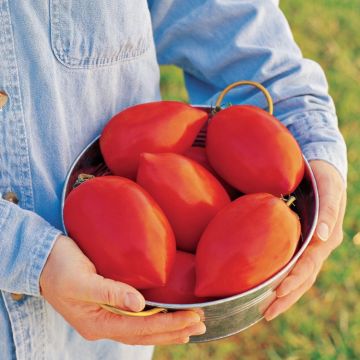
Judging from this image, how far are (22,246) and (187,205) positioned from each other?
238 millimetres

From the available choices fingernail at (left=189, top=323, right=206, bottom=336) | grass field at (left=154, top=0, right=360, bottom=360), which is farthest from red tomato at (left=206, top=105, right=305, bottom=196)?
grass field at (left=154, top=0, right=360, bottom=360)

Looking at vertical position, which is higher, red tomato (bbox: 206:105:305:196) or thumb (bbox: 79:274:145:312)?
red tomato (bbox: 206:105:305:196)

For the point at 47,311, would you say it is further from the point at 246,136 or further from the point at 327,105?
the point at 327,105

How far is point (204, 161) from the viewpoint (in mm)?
1004

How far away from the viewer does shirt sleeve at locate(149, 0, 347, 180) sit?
1.10 meters

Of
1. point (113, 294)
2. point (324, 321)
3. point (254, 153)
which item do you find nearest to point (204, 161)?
point (254, 153)

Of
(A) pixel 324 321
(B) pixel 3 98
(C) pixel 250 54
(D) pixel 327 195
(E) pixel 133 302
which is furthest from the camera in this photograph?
(A) pixel 324 321

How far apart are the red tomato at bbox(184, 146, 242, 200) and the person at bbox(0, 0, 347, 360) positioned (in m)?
0.14

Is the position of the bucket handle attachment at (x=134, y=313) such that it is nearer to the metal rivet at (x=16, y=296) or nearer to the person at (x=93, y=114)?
the person at (x=93, y=114)

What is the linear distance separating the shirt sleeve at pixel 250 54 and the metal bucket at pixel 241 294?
0.16 meters

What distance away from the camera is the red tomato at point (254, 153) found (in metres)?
0.91

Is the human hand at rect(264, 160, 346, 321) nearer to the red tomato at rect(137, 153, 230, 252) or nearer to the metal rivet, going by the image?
the red tomato at rect(137, 153, 230, 252)

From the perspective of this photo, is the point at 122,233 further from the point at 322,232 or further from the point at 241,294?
the point at 322,232

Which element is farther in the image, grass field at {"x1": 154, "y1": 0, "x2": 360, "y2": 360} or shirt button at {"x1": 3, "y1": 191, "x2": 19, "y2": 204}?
grass field at {"x1": 154, "y1": 0, "x2": 360, "y2": 360}
